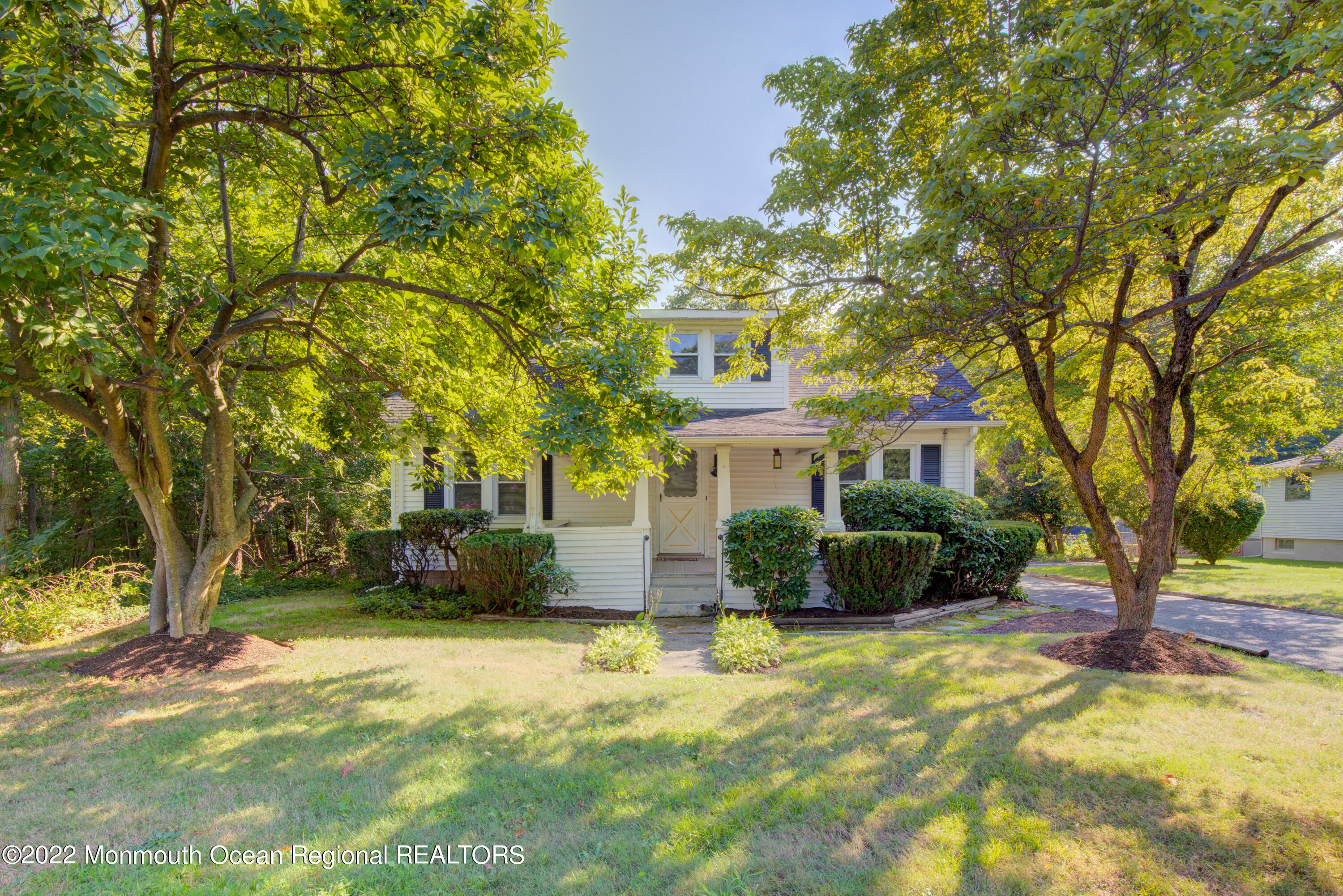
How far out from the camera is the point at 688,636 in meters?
7.99

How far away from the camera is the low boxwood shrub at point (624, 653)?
606 centimetres

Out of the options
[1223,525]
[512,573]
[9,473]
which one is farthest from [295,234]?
[1223,525]

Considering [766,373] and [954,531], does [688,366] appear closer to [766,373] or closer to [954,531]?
[766,373]

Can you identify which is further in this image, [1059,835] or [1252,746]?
[1252,746]

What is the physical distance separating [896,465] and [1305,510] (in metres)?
18.7

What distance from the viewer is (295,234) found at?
6.89 m

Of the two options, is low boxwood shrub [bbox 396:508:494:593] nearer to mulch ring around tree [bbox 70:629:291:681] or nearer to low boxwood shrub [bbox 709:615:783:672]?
mulch ring around tree [bbox 70:629:291:681]

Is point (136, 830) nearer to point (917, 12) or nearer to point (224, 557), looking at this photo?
point (224, 557)

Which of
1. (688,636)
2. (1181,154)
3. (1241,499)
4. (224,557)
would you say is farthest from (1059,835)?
(1241,499)

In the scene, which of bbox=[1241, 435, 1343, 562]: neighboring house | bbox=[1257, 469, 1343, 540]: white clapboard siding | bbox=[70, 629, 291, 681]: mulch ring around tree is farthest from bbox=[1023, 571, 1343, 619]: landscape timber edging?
bbox=[1257, 469, 1343, 540]: white clapboard siding

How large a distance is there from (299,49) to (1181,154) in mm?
6472

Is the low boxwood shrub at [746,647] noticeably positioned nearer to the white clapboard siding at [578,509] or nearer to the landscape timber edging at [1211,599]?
the landscape timber edging at [1211,599]

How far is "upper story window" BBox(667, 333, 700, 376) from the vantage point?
38.7 ft

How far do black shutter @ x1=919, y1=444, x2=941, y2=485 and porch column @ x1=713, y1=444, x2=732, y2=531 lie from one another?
4.27m
